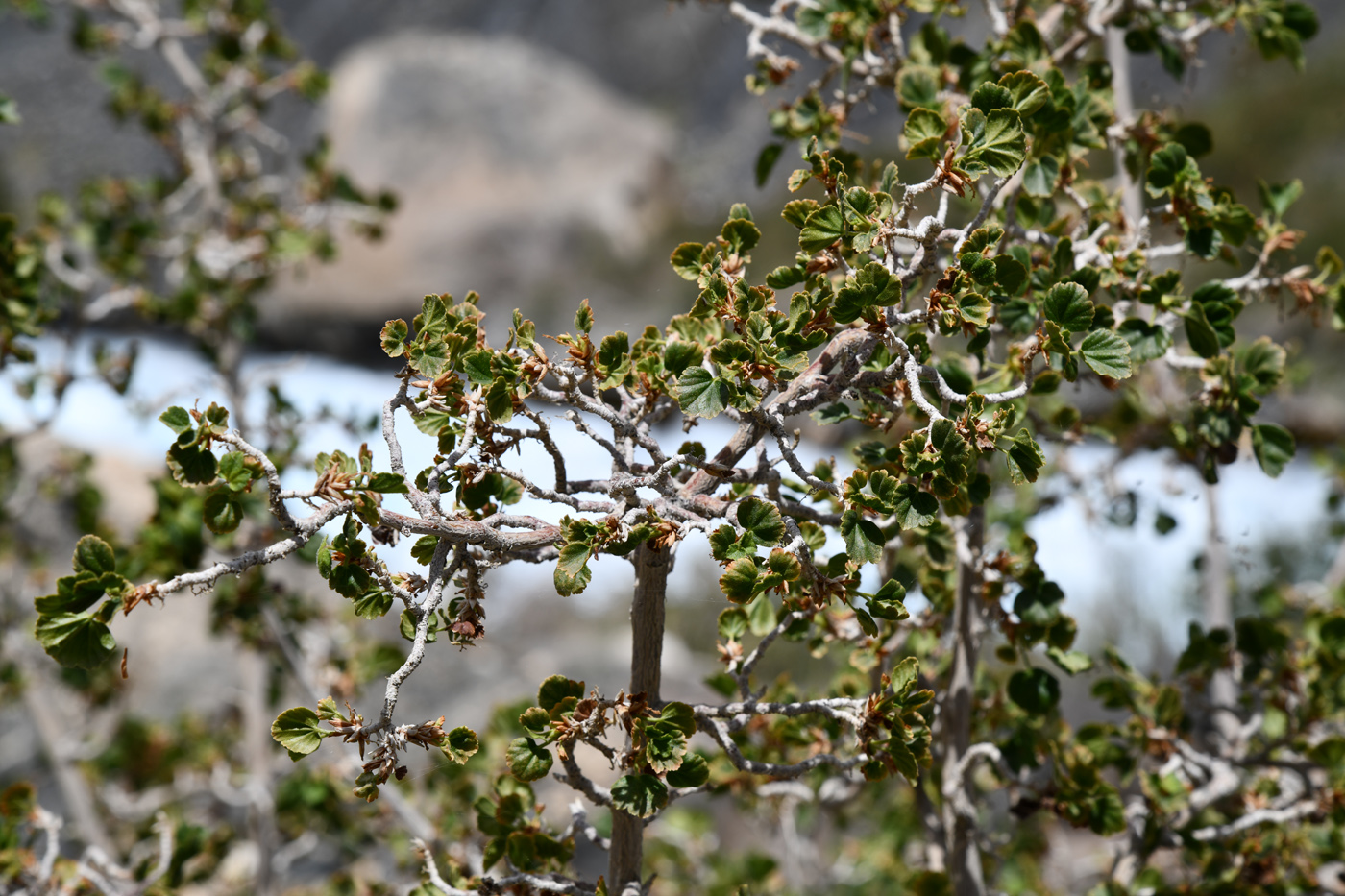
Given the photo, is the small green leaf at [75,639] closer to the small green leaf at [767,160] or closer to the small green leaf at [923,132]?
the small green leaf at [923,132]

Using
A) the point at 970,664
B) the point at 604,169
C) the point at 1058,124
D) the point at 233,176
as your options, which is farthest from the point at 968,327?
the point at 604,169

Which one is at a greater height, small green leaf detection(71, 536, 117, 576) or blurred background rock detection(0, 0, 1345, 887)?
blurred background rock detection(0, 0, 1345, 887)

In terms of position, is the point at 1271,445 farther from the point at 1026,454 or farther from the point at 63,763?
the point at 63,763

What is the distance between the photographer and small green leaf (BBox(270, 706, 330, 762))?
3.17 feet

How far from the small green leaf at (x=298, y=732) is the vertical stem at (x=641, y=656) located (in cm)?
38

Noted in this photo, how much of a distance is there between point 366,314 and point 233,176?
33.5 ft

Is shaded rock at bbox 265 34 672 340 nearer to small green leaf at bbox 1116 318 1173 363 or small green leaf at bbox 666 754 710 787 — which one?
small green leaf at bbox 1116 318 1173 363

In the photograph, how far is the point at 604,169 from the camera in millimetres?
14688

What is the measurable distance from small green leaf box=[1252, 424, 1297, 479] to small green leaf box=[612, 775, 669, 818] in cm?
97

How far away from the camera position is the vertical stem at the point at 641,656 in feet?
3.90

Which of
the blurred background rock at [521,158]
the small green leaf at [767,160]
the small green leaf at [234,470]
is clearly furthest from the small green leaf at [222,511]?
the blurred background rock at [521,158]

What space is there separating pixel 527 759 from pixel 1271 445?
113 cm

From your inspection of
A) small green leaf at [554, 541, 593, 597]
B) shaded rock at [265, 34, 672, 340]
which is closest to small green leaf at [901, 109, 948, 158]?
small green leaf at [554, 541, 593, 597]

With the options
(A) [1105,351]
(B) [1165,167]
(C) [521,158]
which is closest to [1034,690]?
(A) [1105,351]
